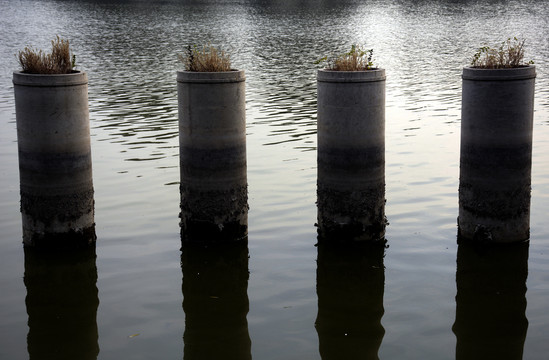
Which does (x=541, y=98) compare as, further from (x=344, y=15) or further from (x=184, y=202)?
(x=344, y=15)

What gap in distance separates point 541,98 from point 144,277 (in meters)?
18.2

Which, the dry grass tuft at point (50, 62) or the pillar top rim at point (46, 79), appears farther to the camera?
the dry grass tuft at point (50, 62)

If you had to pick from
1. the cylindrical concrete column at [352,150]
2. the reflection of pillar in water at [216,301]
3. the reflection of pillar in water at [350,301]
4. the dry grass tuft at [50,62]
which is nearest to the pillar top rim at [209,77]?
the cylindrical concrete column at [352,150]

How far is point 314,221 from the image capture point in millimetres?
13492

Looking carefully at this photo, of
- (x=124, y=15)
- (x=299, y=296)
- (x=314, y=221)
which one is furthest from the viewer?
(x=124, y=15)

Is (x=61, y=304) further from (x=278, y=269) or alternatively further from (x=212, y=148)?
(x=278, y=269)

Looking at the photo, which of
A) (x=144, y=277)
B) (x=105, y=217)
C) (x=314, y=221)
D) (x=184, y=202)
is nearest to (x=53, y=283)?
(x=144, y=277)

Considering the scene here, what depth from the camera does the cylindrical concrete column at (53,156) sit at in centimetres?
1075

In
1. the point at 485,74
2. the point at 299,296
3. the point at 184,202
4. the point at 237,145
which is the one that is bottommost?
the point at 299,296

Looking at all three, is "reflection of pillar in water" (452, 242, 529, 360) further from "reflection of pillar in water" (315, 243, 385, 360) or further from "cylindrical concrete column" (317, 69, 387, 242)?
"cylindrical concrete column" (317, 69, 387, 242)

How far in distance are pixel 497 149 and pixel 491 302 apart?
207cm

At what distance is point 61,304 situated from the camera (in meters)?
10.4

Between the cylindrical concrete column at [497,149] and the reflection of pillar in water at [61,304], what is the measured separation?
17.3 feet

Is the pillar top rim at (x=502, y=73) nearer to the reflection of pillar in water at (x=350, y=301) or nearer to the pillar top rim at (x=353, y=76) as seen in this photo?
the pillar top rim at (x=353, y=76)
